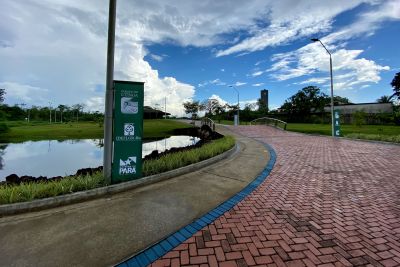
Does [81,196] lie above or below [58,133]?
below

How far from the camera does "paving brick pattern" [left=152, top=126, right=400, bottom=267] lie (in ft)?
9.65

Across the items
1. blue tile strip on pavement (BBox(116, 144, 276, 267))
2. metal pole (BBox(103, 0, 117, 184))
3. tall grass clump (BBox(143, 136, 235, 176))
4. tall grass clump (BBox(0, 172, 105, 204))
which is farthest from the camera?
tall grass clump (BBox(143, 136, 235, 176))

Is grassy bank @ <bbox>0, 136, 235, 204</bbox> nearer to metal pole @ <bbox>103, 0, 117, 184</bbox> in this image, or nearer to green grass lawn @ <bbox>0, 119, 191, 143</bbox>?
metal pole @ <bbox>103, 0, 117, 184</bbox>

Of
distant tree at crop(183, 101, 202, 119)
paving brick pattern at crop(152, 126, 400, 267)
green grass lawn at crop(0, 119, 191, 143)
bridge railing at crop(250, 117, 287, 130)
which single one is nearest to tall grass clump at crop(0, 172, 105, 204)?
Answer: paving brick pattern at crop(152, 126, 400, 267)

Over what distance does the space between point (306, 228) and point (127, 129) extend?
4.09m

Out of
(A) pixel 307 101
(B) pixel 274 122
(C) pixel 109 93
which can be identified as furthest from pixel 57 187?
(A) pixel 307 101

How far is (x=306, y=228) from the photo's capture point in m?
3.68

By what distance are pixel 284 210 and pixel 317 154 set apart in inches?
275

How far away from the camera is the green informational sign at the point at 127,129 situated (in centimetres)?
528

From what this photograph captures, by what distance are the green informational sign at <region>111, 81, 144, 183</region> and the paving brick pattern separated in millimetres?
2619

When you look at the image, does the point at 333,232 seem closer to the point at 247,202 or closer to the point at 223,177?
the point at 247,202

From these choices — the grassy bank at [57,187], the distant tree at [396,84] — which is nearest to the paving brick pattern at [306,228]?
the grassy bank at [57,187]

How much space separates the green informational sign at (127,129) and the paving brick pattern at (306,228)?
262 cm

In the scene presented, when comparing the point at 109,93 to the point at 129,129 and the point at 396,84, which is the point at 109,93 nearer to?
the point at 129,129
